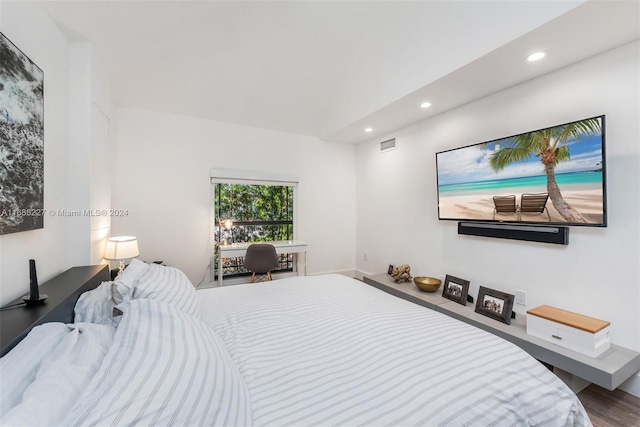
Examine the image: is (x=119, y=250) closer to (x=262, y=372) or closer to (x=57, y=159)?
(x=57, y=159)

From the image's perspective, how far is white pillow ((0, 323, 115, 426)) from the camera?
0.60m

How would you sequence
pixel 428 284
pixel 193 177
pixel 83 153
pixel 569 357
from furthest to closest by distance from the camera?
pixel 193 177 → pixel 428 284 → pixel 83 153 → pixel 569 357

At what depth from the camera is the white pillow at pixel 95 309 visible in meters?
1.32

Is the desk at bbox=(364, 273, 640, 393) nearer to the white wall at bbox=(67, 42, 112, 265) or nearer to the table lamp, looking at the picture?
the table lamp

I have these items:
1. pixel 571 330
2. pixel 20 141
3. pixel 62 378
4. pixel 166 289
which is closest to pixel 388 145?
pixel 571 330

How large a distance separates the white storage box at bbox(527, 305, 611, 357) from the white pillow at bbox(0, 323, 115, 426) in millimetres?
2640

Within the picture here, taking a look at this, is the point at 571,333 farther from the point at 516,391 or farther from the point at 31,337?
the point at 31,337

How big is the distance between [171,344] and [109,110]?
2904 mm

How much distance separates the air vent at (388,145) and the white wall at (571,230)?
0.13 meters

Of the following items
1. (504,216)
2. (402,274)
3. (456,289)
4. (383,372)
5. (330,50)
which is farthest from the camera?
(402,274)

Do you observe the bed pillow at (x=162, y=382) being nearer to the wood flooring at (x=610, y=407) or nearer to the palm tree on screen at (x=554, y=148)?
the wood flooring at (x=610, y=407)

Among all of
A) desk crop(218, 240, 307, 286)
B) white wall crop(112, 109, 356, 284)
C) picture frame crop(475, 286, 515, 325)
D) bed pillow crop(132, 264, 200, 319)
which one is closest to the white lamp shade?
white wall crop(112, 109, 356, 284)

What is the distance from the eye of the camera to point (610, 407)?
178cm

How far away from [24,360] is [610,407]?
10.1ft
